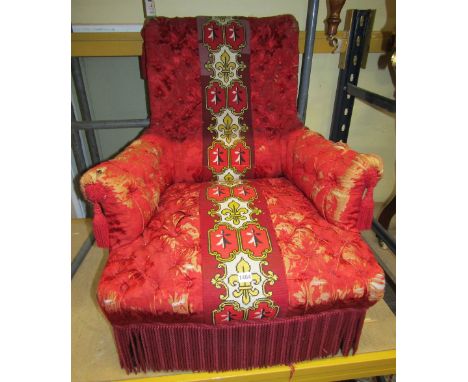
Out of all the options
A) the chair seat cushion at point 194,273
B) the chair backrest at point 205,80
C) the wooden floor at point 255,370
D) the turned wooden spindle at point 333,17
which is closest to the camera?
the chair seat cushion at point 194,273

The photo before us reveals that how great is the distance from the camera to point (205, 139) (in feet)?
3.70

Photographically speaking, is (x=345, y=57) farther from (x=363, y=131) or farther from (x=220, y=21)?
(x=220, y=21)

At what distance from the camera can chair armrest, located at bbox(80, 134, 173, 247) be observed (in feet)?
2.37

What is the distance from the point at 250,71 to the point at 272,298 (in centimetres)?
81

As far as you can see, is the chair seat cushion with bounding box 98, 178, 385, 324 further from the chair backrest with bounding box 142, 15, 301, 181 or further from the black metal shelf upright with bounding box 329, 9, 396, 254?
the black metal shelf upright with bounding box 329, 9, 396, 254

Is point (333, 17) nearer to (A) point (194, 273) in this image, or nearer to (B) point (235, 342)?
(A) point (194, 273)

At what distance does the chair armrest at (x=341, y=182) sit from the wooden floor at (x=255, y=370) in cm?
41

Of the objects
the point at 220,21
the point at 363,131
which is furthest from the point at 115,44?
the point at 363,131

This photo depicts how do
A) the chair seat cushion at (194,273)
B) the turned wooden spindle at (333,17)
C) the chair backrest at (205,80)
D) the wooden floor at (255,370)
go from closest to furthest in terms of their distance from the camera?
the chair seat cushion at (194,273)
the wooden floor at (255,370)
the chair backrest at (205,80)
the turned wooden spindle at (333,17)

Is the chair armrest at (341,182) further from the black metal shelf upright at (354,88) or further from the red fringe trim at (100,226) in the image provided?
the red fringe trim at (100,226)

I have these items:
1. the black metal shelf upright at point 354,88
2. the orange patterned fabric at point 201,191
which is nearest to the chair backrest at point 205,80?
the orange patterned fabric at point 201,191

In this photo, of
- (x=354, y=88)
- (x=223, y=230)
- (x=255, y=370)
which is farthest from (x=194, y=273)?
(x=354, y=88)

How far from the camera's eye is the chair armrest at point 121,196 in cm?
72

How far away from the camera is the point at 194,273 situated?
0.72 metres
